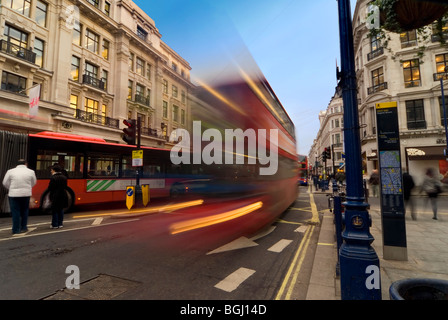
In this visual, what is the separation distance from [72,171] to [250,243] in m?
8.60

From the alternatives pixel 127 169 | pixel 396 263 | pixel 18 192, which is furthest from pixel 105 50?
pixel 396 263

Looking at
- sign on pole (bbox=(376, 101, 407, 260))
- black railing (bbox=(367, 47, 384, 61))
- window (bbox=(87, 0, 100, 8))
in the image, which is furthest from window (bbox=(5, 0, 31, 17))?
black railing (bbox=(367, 47, 384, 61))

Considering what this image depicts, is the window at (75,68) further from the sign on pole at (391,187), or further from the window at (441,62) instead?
the window at (441,62)

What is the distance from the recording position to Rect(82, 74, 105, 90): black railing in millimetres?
21516

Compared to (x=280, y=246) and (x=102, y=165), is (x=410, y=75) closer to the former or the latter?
(x=280, y=246)

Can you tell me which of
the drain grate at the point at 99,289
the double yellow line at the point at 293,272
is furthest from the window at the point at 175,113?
the drain grate at the point at 99,289

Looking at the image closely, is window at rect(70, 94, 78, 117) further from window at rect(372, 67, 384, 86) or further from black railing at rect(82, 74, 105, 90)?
window at rect(372, 67, 384, 86)

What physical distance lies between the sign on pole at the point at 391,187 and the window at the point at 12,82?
22.9m

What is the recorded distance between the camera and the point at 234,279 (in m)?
3.53

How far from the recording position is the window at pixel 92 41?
22.6m

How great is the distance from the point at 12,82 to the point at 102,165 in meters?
13.1
